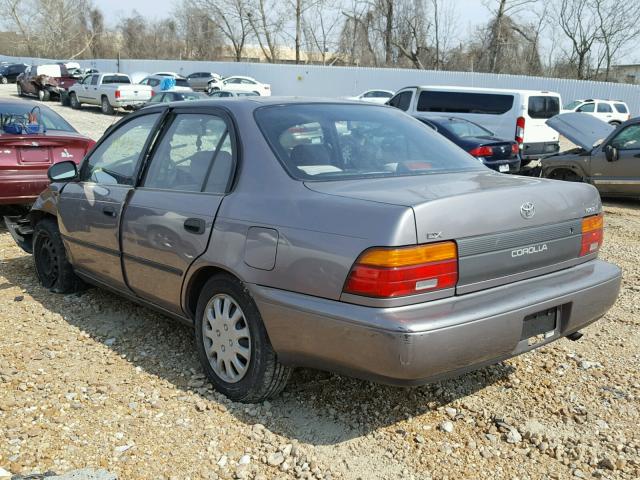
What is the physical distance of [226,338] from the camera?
11.3ft

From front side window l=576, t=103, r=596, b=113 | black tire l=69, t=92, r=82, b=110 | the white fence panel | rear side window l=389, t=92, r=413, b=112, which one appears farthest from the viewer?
the white fence panel

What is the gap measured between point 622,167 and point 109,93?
2217 centimetres

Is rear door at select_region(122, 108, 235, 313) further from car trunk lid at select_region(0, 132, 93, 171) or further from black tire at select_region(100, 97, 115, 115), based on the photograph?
black tire at select_region(100, 97, 115, 115)

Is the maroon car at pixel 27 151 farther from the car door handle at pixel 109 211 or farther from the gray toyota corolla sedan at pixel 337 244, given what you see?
the car door handle at pixel 109 211

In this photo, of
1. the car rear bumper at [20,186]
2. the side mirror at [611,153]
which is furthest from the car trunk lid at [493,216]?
the side mirror at [611,153]

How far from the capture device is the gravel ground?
2.92 metres

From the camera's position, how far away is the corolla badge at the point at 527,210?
9.92ft

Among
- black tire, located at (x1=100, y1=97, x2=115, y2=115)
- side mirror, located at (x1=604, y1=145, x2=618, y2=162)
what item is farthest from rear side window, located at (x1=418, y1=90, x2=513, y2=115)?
black tire, located at (x1=100, y1=97, x2=115, y2=115)

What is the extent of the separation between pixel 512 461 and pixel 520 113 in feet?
44.4

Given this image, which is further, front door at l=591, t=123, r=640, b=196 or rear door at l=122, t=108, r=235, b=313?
front door at l=591, t=123, r=640, b=196

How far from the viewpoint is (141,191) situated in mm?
4016

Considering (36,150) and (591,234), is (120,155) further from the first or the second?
(36,150)

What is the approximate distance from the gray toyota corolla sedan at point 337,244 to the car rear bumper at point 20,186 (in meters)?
3.13

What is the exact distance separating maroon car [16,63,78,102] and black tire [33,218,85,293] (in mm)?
29341
